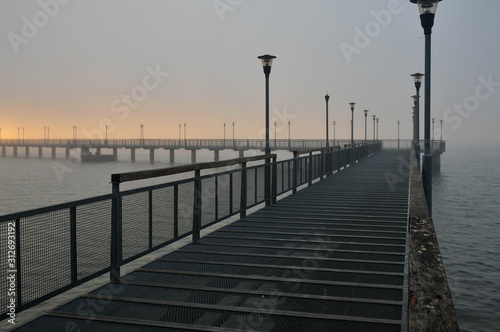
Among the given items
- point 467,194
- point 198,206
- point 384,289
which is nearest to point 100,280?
point 198,206

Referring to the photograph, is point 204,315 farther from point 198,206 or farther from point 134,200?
point 198,206

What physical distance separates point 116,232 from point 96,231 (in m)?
0.32

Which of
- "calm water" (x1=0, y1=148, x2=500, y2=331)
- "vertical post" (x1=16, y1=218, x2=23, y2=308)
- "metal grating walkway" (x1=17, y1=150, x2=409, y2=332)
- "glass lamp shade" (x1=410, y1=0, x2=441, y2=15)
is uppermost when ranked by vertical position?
"glass lamp shade" (x1=410, y1=0, x2=441, y2=15)

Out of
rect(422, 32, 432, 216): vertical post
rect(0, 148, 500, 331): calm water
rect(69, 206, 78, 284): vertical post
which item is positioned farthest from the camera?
rect(0, 148, 500, 331): calm water

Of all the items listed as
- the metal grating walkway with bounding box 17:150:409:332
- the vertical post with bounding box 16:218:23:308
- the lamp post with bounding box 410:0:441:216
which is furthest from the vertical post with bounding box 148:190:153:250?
the lamp post with bounding box 410:0:441:216

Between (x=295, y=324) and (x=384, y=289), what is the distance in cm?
148

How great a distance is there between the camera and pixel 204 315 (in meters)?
4.82

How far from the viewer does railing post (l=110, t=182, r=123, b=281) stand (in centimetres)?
596

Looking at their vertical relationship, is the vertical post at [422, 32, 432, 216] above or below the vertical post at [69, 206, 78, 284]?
above

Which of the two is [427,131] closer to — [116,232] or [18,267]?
[116,232]

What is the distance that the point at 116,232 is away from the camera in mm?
6016

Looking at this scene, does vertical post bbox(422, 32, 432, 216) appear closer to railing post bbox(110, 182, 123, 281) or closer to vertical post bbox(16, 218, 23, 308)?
railing post bbox(110, 182, 123, 281)

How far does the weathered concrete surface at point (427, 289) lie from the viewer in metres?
2.89

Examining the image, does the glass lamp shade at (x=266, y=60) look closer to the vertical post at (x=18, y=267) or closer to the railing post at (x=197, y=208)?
the railing post at (x=197, y=208)
